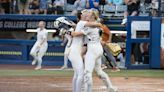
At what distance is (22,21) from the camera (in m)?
23.9

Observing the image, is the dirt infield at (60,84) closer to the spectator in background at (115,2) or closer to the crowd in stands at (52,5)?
the crowd in stands at (52,5)

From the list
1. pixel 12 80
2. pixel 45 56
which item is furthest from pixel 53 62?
pixel 12 80

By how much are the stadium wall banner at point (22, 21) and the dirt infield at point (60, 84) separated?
6434 millimetres

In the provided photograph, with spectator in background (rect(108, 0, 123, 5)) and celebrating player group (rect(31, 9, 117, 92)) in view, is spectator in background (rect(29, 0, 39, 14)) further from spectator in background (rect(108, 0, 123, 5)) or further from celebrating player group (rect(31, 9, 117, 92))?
celebrating player group (rect(31, 9, 117, 92))

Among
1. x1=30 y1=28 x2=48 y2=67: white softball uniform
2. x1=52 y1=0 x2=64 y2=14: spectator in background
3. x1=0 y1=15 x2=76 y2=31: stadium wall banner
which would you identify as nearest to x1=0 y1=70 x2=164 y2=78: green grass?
x1=30 y1=28 x2=48 y2=67: white softball uniform

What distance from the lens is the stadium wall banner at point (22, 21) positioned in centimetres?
2341

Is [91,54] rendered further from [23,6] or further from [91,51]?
[23,6]

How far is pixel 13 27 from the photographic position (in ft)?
79.3

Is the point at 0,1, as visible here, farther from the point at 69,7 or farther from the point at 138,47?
the point at 138,47

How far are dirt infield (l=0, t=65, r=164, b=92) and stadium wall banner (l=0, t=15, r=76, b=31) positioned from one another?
6434 millimetres

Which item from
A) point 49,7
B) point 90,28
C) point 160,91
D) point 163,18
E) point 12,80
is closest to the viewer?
point 90,28

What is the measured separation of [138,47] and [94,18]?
9.39 metres

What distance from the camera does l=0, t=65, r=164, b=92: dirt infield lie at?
13.9 metres

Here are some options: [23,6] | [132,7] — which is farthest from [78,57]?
[23,6]
